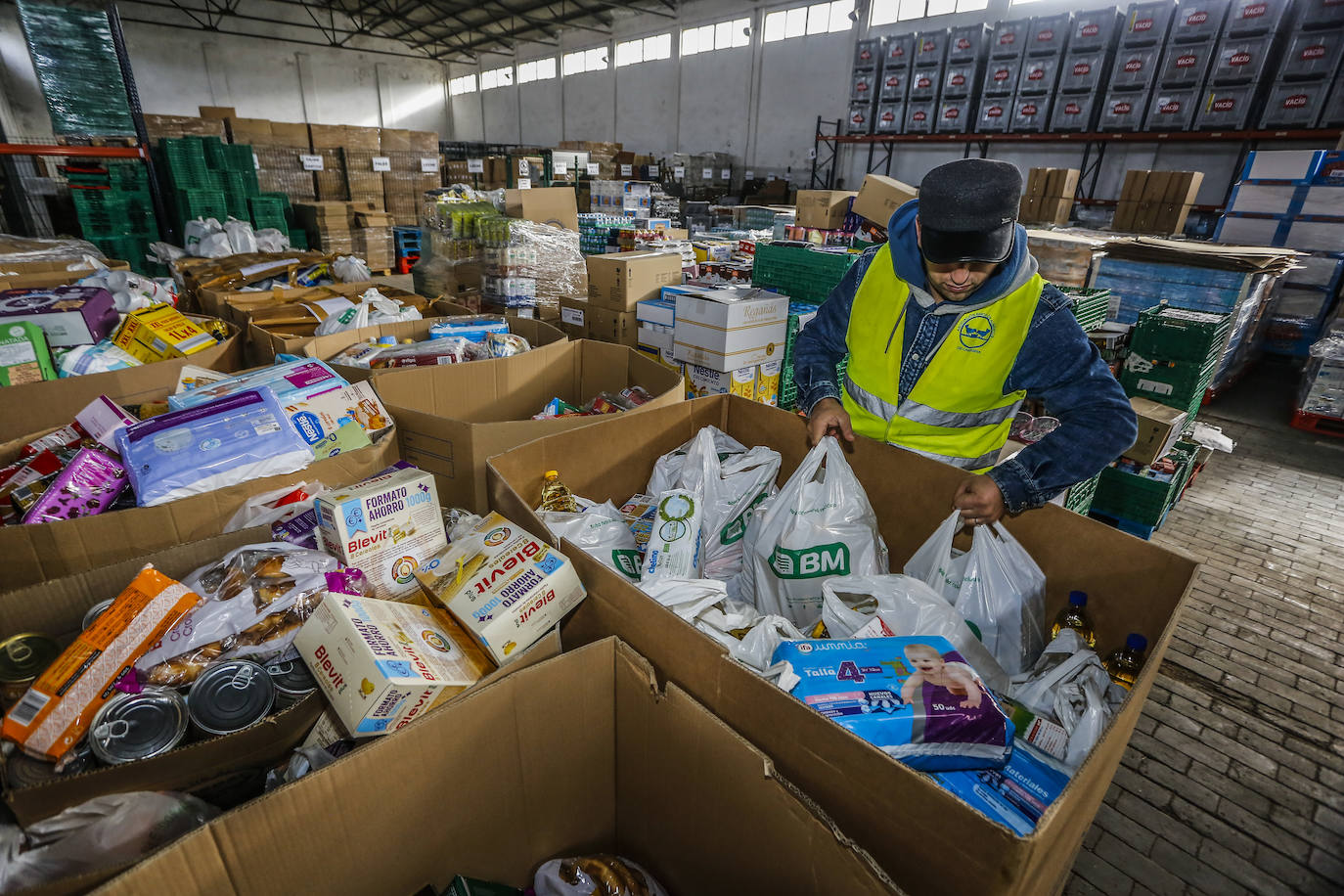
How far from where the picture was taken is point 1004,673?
3.83ft

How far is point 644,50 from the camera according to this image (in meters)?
13.9

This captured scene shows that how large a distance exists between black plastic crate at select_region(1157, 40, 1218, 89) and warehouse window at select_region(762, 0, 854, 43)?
Answer: 459 cm

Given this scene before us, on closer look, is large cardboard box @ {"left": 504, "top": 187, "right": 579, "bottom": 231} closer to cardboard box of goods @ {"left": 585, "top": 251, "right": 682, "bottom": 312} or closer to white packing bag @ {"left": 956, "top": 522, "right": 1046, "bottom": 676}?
cardboard box of goods @ {"left": 585, "top": 251, "right": 682, "bottom": 312}

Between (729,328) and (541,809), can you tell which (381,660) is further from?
(729,328)

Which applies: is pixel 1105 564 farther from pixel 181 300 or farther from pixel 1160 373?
pixel 181 300

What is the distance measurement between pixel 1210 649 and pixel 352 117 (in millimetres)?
21022

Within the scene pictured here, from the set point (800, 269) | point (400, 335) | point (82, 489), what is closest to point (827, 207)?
point (800, 269)

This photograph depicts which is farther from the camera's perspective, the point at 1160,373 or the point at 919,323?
the point at 1160,373

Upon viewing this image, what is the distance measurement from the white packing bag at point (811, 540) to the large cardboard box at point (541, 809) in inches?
21.2

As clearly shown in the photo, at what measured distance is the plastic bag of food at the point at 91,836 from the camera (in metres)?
0.71

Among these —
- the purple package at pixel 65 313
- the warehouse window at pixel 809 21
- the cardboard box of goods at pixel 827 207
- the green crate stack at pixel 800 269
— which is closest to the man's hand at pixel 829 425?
the green crate stack at pixel 800 269

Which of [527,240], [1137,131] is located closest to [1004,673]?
[527,240]

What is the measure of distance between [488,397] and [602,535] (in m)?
1.00

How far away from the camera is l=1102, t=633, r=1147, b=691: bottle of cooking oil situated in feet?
3.44
